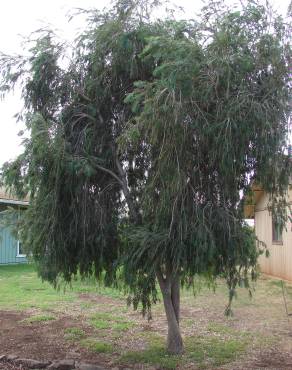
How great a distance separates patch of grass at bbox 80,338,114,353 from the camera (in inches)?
315

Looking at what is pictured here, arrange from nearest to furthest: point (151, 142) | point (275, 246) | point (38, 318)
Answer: point (151, 142) → point (38, 318) → point (275, 246)

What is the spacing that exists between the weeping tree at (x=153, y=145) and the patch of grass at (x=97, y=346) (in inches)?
46.1

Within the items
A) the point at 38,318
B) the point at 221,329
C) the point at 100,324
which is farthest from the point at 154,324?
the point at 38,318

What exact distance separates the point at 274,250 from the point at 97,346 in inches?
467

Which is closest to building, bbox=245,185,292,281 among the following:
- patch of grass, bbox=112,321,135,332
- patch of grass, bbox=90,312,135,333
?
patch of grass, bbox=90,312,135,333

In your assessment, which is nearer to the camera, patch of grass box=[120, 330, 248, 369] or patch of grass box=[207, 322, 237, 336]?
patch of grass box=[120, 330, 248, 369]

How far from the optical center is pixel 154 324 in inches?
383

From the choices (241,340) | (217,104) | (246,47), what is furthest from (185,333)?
(246,47)

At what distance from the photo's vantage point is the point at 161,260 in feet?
19.9

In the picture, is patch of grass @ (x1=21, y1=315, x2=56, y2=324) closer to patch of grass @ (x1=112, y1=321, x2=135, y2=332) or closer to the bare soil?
the bare soil

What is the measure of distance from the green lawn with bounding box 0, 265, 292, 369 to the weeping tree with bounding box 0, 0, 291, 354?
0.60 meters

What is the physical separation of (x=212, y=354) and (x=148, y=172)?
3.01 m

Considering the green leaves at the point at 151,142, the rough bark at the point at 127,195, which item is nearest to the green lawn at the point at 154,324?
the green leaves at the point at 151,142

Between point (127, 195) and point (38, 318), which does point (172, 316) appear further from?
point (38, 318)
